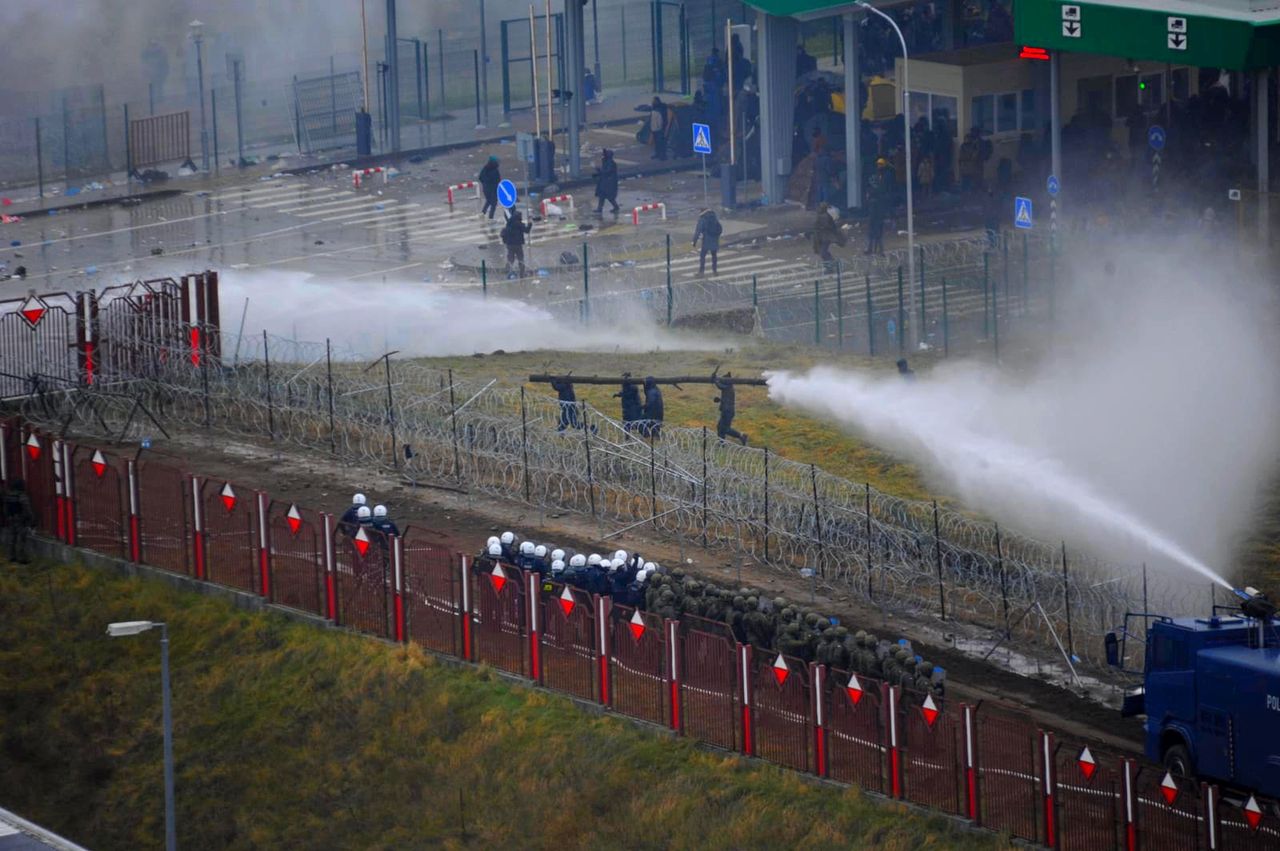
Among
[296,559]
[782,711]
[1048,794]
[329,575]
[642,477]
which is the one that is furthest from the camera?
[642,477]

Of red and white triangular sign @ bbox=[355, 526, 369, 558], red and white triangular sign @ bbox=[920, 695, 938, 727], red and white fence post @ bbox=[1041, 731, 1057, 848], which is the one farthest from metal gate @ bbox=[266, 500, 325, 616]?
red and white fence post @ bbox=[1041, 731, 1057, 848]

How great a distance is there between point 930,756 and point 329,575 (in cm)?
964

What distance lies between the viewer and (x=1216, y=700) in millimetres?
24016

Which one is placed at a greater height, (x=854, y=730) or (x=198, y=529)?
(x=198, y=529)

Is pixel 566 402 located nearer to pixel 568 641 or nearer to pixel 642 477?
pixel 642 477

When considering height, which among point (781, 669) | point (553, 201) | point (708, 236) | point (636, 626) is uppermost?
point (553, 201)

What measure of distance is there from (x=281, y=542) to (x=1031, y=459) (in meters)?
12.7

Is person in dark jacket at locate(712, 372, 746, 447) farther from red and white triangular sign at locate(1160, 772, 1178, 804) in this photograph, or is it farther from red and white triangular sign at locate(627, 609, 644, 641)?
red and white triangular sign at locate(1160, 772, 1178, 804)

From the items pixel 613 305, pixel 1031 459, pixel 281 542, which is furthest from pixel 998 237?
pixel 281 542

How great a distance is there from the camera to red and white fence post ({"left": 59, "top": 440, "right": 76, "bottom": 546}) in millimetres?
33469

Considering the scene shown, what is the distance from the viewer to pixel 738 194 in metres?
60.2

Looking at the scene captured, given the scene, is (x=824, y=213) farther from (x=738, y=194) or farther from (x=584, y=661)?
(x=584, y=661)

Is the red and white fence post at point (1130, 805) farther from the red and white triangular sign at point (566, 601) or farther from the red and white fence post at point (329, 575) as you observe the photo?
the red and white fence post at point (329, 575)

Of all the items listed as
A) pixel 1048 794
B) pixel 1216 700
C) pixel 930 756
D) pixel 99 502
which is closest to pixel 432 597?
pixel 99 502
